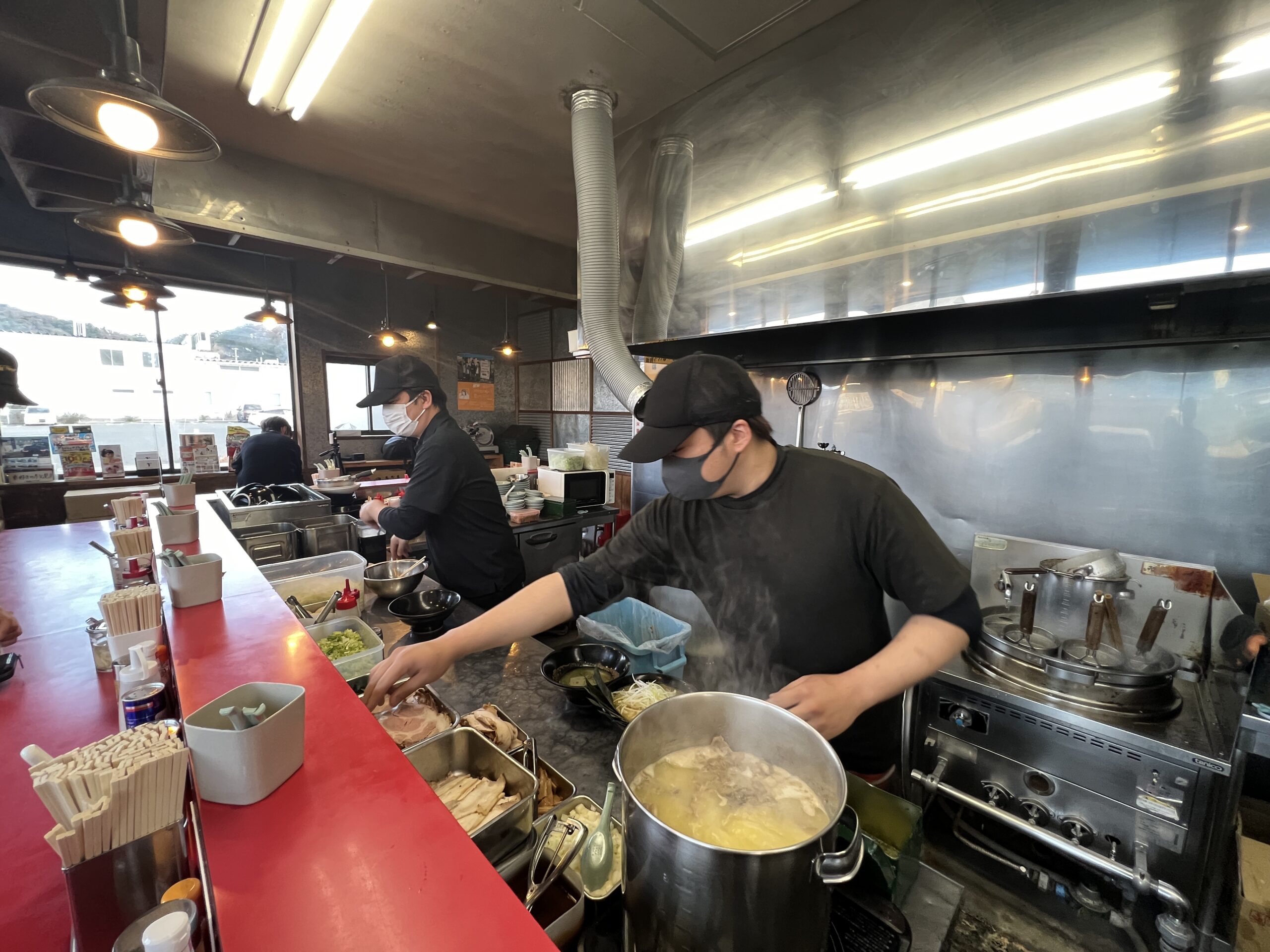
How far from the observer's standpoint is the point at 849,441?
3002 millimetres

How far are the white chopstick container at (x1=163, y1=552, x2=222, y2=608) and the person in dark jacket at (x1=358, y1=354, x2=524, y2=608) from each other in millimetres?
1113

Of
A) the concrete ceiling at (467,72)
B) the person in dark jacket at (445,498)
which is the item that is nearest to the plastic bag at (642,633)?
the person in dark jacket at (445,498)

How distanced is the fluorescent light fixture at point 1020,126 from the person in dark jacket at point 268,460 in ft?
19.7

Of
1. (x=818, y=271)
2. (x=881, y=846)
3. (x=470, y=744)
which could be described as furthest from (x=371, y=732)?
(x=818, y=271)

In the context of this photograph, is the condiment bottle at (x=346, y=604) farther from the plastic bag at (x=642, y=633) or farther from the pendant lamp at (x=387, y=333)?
the pendant lamp at (x=387, y=333)

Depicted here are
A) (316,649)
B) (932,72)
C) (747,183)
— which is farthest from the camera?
(747,183)

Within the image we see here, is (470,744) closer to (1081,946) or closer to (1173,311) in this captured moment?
(1081,946)

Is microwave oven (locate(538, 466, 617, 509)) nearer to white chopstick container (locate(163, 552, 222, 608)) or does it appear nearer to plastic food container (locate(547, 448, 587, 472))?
plastic food container (locate(547, 448, 587, 472))

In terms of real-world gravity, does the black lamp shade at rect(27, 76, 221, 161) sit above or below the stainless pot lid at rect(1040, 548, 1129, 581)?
above

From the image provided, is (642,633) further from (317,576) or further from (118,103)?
(118,103)

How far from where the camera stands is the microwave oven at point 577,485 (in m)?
4.66

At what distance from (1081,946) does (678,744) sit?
190cm

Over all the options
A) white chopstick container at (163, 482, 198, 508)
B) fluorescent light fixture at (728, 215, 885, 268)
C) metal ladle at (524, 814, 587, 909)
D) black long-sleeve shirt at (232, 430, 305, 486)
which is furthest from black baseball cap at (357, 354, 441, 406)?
black long-sleeve shirt at (232, 430, 305, 486)

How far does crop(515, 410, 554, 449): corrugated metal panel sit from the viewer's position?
421 inches
